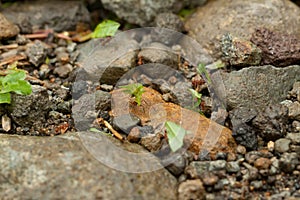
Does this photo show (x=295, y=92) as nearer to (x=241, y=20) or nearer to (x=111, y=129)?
(x=241, y=20)

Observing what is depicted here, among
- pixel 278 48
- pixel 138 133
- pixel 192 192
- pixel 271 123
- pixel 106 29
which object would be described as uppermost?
pixel 278 48

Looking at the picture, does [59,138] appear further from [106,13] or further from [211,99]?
[106,13]

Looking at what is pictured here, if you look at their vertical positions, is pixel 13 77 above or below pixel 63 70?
above

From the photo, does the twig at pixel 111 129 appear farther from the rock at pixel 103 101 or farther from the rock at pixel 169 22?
the rock at pixel 169 22

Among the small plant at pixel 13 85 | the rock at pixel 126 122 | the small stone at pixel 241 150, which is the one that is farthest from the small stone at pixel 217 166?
the small plant at pixel 13 85

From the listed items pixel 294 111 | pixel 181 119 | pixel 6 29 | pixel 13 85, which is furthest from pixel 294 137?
pixel 6 29

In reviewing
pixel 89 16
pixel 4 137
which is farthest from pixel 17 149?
pixel 89 16

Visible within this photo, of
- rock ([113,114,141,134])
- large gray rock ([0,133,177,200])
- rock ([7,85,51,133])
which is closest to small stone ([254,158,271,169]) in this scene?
large gray rock ([0,133,177,200])
